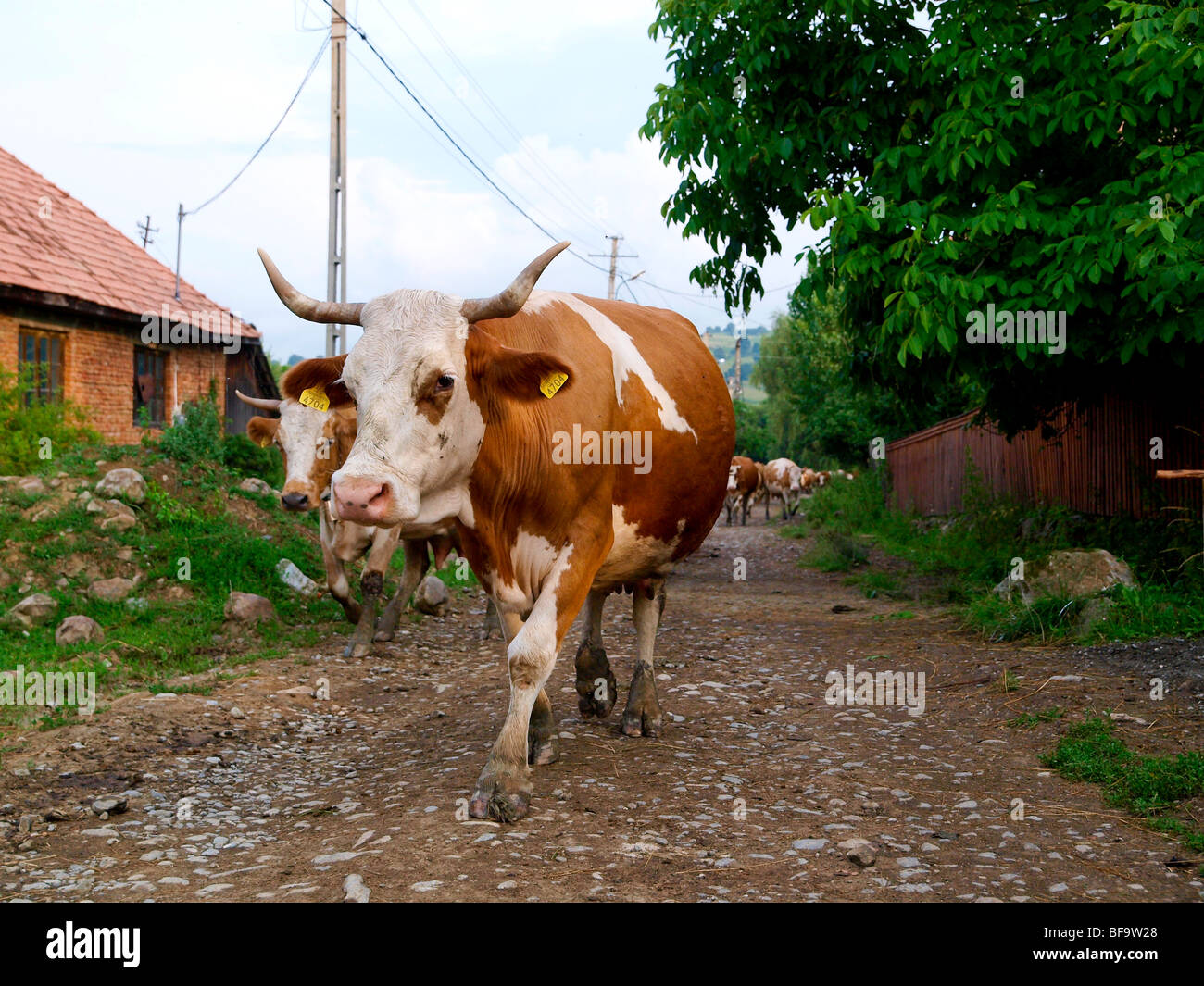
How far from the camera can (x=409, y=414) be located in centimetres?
411

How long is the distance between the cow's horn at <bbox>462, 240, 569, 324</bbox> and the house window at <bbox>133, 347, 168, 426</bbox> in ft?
54.6

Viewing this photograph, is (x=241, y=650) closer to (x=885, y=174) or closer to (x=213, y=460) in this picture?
(x=213, y=460)

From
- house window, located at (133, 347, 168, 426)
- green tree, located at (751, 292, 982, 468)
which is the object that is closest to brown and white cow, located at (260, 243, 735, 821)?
house window, located at (133, 347, 168, 426)

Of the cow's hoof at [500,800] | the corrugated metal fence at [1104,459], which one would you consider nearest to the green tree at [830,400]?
the corrugated metal fence at [1104,459]

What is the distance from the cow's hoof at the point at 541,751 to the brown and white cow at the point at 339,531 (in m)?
3.42

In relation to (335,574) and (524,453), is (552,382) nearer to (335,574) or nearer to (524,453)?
(524,453)

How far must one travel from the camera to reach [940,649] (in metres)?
8.18

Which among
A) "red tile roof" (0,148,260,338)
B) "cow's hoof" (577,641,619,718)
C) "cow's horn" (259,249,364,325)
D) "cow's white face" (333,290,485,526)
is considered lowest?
"cow's hoof" (577,641,619,718)

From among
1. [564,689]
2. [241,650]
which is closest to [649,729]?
[564,689]

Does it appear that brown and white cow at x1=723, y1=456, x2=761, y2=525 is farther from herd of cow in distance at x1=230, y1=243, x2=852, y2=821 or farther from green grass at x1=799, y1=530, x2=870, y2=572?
A: herd of cow in distance at x1=230, y1=243, x2=852, y2=821

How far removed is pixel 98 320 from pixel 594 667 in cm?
1546

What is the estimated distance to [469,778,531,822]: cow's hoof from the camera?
423cm

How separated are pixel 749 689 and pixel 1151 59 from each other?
549 cm

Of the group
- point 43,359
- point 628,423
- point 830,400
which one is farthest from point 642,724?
point 830,400
